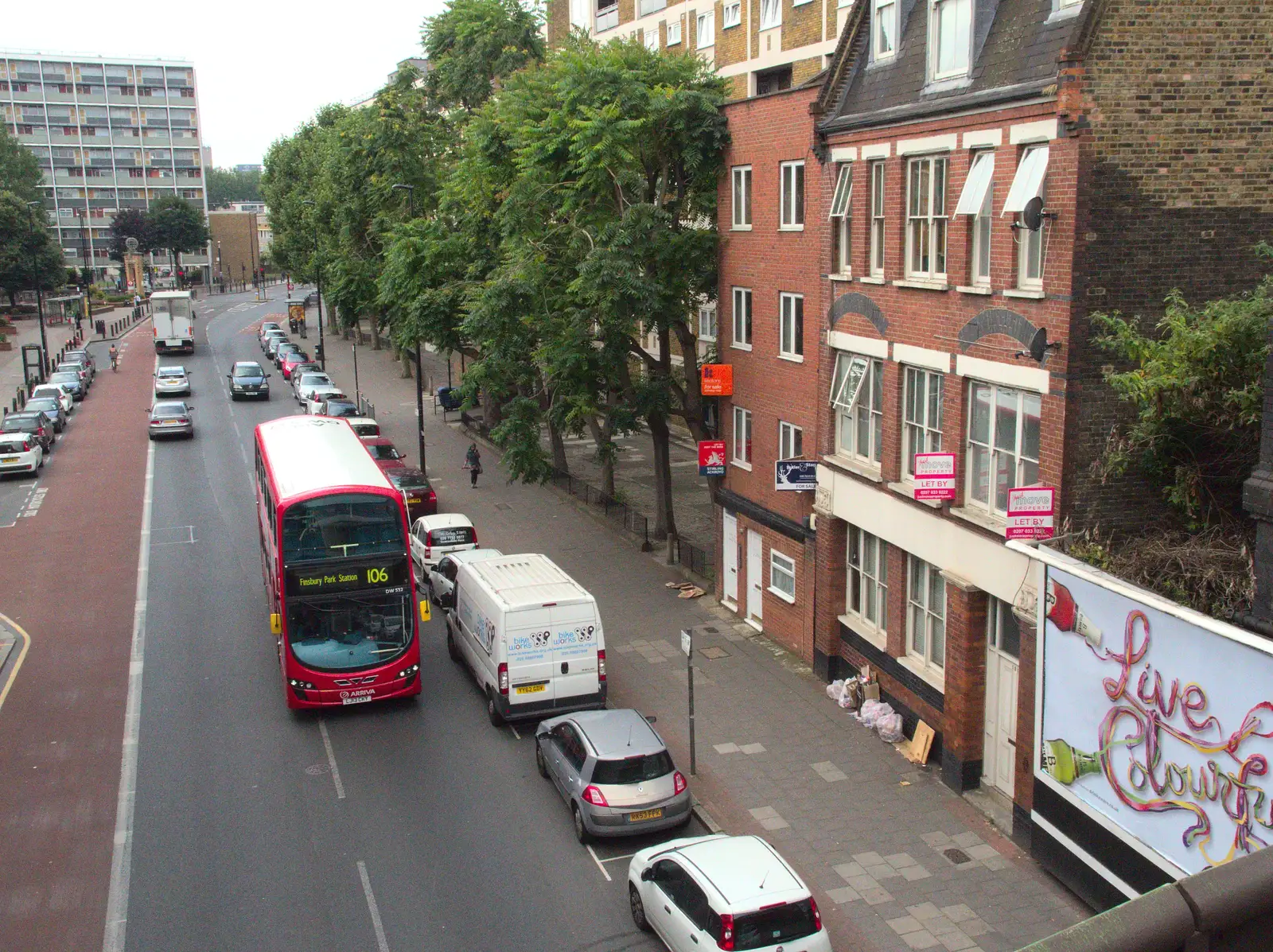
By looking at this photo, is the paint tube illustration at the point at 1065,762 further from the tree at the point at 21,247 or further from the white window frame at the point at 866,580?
the tree at the point at 21,247

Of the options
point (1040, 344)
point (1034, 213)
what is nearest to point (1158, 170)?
point (1034, 213)

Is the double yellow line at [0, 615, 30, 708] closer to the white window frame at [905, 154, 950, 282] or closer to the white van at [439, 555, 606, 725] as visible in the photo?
the white van at [439, 555, 606, 725]

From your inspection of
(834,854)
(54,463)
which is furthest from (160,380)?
(834,854)

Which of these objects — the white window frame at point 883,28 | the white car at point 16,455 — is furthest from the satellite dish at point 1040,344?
the white car at point 16,455

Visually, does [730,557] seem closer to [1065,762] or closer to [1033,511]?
[1033,511]

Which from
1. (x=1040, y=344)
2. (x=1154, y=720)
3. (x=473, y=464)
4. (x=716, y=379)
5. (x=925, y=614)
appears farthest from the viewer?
(x=473, y=464)

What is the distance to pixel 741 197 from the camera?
26.1 m

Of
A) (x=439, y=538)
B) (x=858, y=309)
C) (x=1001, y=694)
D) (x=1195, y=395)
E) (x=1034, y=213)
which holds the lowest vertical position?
(x=439, y=538)

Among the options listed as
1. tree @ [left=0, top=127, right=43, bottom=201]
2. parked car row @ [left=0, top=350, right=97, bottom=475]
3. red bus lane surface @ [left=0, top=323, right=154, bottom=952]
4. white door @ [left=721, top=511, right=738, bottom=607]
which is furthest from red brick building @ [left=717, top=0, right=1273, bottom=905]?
tree @ [left=0, top=127, right=43, bottom=201]

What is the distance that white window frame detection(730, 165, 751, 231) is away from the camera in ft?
84.3

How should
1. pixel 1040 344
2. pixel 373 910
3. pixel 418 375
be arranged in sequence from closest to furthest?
pixel 373 910
pixel 1040 344
pixel 418 375

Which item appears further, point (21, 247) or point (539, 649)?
point (21, 247)

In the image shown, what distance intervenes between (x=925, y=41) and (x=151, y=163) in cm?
16446

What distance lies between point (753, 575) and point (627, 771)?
10.1 m
